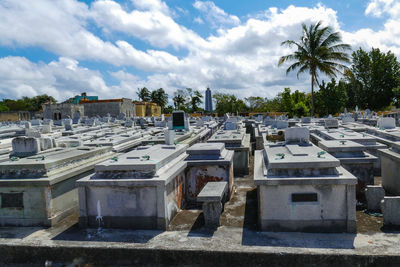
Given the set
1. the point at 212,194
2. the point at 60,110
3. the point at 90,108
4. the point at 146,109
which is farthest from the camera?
the point at 146,109

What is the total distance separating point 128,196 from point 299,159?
151 inches

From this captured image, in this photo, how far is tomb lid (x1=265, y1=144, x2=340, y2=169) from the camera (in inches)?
241

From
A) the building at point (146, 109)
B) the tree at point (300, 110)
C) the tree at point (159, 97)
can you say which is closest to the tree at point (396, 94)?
the tree at point (300, 110)

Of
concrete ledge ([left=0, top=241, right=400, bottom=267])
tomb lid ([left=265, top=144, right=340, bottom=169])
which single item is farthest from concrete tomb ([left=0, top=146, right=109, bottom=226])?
tomb lid ([left=265, top=144, right=340, bottom=169])

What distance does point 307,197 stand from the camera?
604 centimetres

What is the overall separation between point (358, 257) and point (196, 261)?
2.73 m

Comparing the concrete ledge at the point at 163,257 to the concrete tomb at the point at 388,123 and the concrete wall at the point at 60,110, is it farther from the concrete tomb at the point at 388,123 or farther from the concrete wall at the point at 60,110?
the concrete wall at the point at 60,110

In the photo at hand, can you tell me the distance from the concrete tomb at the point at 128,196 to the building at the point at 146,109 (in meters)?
55.6

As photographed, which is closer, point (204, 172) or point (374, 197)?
point (374, 197)

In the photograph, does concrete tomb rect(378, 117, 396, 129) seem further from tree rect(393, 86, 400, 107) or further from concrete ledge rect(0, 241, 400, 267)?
tree rect(393, 86, 400, 107)

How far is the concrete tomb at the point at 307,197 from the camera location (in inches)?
233

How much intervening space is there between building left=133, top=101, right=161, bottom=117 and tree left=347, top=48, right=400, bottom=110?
3914 centimetres

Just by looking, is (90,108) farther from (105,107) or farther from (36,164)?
(36,164)

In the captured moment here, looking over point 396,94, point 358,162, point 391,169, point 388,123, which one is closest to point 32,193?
point 358,162
